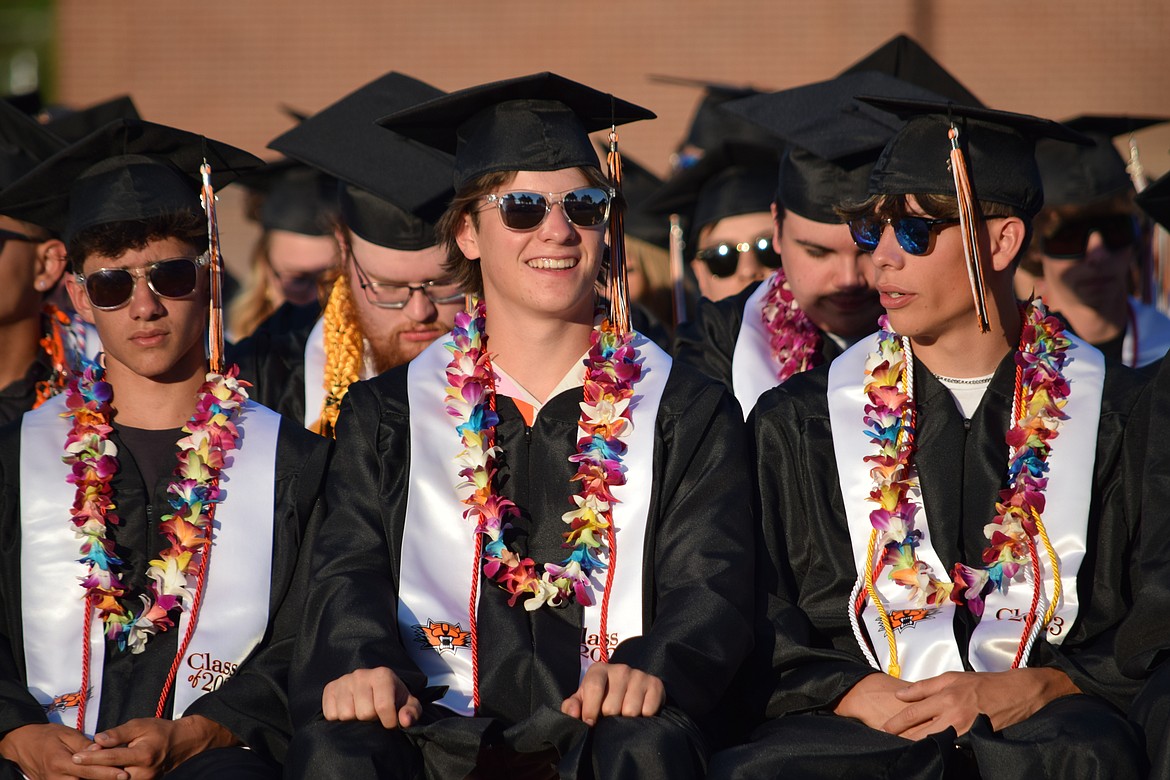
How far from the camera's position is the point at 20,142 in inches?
213

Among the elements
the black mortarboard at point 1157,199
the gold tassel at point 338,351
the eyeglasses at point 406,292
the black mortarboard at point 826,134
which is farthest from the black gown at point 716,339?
the black mortarboard at point 1157,199

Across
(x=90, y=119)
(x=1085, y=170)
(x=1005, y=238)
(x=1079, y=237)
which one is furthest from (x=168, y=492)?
(x=1085, y=170)

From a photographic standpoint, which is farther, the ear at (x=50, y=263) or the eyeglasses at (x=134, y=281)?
the ear at (x=50, y=263)

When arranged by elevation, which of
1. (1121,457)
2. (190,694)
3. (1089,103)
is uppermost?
(1089,103)

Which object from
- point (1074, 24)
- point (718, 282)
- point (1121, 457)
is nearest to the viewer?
point (1121, 457)

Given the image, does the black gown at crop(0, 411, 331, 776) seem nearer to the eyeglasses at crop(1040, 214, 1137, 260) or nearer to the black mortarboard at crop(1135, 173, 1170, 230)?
the black mortarboard at crop(1135, 173, 1170, 230)

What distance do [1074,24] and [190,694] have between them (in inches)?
520

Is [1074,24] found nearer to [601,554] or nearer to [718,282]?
[718,282]

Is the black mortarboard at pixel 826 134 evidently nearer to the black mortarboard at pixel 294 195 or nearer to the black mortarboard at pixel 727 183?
the black mortarboard at pixel 727 183

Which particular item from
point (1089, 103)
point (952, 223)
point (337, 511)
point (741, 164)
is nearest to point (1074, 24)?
point (1089, 103)

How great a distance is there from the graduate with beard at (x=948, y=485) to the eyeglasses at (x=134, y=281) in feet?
5.50

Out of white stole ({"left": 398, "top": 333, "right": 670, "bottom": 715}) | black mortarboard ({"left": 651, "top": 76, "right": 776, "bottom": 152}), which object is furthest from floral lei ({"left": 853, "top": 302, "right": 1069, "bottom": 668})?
black mortarboard ({"left": 651, "top": 76, "right": 776, "bottom": 152})

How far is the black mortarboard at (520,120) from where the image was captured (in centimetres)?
386

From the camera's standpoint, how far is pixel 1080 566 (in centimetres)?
374
